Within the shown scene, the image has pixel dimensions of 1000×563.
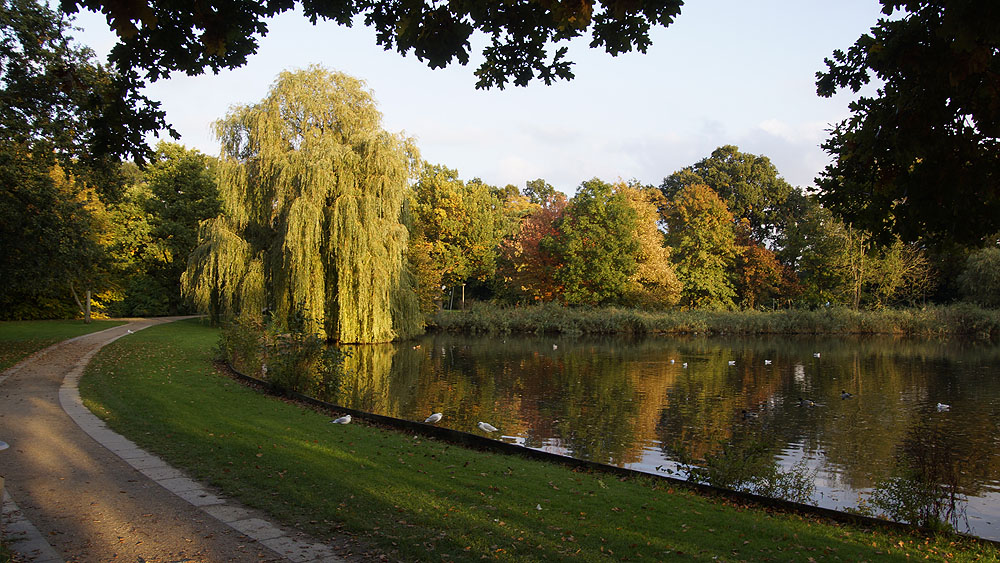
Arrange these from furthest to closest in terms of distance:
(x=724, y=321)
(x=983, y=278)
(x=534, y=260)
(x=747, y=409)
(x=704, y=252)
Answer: (x=704, y=252)
(x=534, y=260)
(x=983, y=278)
(x=724, y=321)
(x=747, y=409)

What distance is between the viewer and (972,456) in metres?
10.6

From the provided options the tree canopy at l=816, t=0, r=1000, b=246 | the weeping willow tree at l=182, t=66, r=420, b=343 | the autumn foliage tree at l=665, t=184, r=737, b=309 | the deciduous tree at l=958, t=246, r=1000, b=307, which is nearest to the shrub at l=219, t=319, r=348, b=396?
the weeping willow tree at l=182, t=66, r=420, b=343

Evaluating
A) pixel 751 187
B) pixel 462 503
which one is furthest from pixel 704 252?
pixel 462 503

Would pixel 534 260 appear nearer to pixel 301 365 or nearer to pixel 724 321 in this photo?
pixel 724 321

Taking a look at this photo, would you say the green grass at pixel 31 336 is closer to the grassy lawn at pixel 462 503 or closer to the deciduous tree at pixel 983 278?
the grassy lawn at pixel 462 503

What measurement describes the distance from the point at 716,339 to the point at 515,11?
3283cm

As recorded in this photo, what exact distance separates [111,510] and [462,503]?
294 centimetres

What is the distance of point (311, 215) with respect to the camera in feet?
Answer: 74.7

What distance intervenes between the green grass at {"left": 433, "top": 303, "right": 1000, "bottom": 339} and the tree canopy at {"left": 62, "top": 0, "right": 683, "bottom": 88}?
3202 centimetres

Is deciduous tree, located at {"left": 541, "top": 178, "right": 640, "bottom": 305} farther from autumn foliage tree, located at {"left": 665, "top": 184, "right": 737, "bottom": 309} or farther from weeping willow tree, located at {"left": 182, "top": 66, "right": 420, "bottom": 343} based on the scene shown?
weeping willow tree, located at {"left": 182, "top": 66, "right": 420, "bottom": 343}

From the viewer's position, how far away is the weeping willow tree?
23.2 metres

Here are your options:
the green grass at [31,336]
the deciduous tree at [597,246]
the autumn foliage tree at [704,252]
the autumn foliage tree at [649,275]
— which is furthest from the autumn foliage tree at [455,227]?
the green grass at [31,336]

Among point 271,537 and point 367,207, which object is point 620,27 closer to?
point 271,537

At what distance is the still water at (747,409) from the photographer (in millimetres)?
8852
